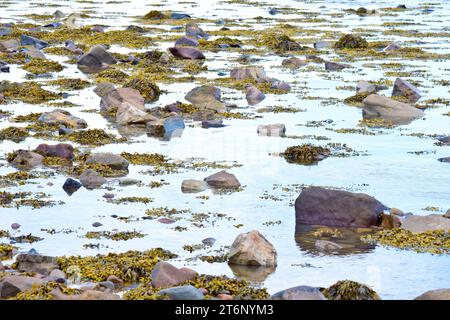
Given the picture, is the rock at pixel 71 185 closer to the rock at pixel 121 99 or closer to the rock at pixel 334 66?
the rock at pixel 121 99

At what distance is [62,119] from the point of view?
1934 cm

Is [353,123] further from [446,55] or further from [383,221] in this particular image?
[446,55]

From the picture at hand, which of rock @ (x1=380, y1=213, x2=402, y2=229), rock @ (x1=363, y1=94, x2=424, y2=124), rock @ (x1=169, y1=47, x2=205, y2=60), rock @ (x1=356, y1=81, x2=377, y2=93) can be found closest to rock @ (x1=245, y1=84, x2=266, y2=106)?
rock @ (x1=356, y1=81, x2=377, y2=93)

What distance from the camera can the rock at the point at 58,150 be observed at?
637 inches

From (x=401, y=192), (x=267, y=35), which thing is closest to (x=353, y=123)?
(x=401, y=192)

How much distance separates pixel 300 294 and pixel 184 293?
1030 millimetres

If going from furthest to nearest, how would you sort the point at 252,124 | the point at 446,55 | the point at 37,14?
the point at 37,14
the point at 446,55
the point at 252,124

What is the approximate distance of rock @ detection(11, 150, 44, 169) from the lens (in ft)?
51.9

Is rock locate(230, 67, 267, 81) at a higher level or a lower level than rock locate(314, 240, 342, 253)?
lower

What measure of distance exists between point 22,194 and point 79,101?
28.0 feet

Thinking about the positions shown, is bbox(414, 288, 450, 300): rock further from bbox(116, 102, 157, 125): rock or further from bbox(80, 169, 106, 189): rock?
bbox(116, 102, 157, 125): rock

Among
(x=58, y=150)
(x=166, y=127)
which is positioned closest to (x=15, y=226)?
(x=58, y=150)

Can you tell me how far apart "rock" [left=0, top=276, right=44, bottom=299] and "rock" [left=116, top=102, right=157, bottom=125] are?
9620 millimetres

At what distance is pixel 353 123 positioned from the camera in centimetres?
1983
